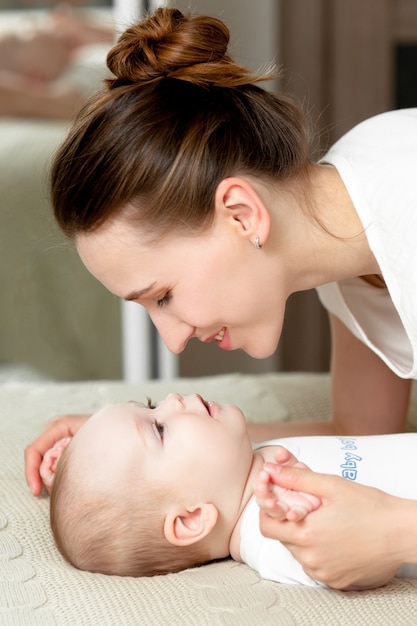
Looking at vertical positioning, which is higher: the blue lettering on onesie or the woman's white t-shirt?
the woman's white t-shirt

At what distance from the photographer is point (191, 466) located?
4.52ft

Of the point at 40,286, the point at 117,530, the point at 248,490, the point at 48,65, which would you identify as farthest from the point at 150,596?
the point at 48,65

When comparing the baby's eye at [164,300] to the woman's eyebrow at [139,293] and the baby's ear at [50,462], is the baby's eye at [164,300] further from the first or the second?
the baby's ear at [50,462]

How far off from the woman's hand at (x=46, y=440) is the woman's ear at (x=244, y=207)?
0.47m

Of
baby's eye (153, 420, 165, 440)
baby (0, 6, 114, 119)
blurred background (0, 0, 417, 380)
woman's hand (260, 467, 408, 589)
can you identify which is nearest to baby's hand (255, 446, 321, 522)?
woman's hand (260, 467, 408, 589)

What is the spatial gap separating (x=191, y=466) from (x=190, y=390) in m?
0.59

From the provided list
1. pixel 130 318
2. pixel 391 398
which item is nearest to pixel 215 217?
pixel 391 398

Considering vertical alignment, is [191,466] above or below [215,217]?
below

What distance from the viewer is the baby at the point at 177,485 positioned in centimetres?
134

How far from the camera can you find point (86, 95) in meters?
2.96

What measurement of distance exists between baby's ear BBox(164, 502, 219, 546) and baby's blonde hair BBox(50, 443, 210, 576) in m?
0.02

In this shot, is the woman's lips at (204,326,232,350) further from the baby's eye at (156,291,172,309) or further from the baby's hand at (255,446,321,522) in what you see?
the baby's hand at (255,446,321,522)

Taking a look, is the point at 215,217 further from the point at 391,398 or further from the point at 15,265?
the point at 15,265

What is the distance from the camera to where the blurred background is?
Result: 2957 mm
